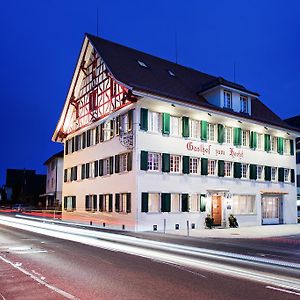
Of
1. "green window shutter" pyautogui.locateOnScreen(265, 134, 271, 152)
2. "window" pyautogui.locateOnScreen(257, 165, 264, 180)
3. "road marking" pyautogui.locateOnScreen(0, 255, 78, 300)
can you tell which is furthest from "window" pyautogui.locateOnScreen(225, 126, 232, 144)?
"road marking" pyautogui.locateOnScreen(0, 255, 78, 300)

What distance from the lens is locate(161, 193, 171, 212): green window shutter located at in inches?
1094

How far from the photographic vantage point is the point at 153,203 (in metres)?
27.8

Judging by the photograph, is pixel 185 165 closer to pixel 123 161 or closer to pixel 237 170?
pixel 123 161

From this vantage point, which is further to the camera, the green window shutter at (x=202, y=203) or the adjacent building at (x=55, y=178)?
the adjacent building at (x=55, y=178)

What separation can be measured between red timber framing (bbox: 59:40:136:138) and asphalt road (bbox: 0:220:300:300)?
16253 mm

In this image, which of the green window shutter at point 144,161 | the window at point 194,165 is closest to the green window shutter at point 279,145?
the window at point 194,165

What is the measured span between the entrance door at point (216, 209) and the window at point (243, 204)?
1.40 meters

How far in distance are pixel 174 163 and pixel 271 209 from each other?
39.8ft

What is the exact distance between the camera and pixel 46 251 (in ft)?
46.9

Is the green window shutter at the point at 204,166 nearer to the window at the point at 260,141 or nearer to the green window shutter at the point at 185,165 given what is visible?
the green window shutter at the point at 185,165

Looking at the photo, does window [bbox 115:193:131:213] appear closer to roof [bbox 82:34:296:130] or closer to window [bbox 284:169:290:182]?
roof [bbox 82:34:296:130]

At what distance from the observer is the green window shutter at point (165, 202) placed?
2778 cm

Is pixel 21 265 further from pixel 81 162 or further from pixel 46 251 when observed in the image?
pixel 81 162

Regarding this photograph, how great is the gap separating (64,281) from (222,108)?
24980 millimetres
